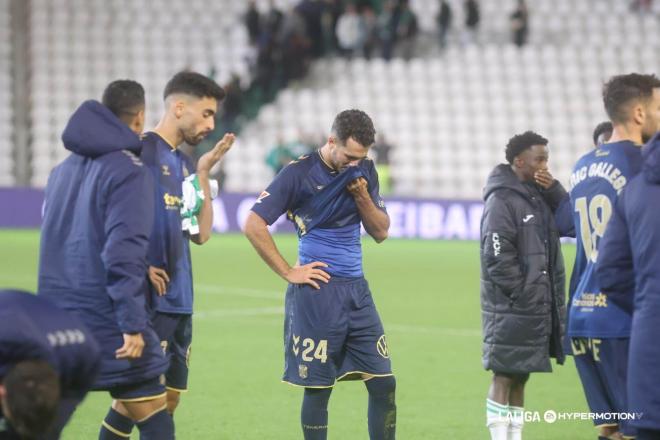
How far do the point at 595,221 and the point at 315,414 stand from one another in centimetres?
212

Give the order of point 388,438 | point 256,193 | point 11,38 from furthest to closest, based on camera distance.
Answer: point 11,38
point 256,193
point 388,438

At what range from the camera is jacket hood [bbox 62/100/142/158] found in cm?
555

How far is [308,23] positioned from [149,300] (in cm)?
2591

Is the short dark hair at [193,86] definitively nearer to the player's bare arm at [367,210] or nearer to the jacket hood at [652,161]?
the player's bare arm at [367,210]

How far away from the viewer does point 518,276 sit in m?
7.09

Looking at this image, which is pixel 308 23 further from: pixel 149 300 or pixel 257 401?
pixel 149 300

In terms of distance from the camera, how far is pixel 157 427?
575 cm

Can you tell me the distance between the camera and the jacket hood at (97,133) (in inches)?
219

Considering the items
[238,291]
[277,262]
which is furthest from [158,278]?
[238,291]

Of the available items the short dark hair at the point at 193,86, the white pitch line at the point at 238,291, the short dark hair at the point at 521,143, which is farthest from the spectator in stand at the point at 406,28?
the short dark hair at the point at 193,86

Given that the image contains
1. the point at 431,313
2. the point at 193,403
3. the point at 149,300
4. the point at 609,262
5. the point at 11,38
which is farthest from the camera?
the point at 11,38

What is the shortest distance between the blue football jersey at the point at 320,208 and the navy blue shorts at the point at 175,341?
860 mm

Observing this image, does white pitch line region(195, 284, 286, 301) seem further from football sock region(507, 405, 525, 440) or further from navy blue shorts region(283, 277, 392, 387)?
navy blue shorts region(283, 277, 392, 387)

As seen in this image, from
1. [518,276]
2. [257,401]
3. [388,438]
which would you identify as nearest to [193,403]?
[257,401]
